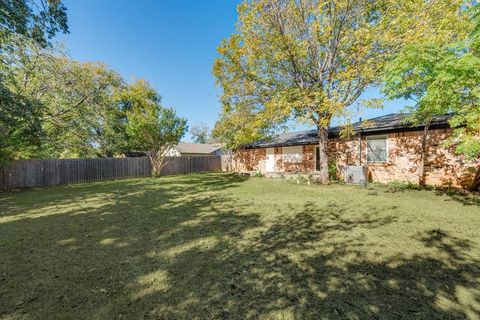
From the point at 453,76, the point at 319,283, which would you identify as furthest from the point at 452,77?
the point at 319,283

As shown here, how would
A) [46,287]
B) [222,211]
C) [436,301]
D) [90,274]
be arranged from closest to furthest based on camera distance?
[436,301], [46,287], [90,274], [222,211]

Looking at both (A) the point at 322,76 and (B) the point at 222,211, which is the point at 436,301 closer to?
(B) the point at 222,211

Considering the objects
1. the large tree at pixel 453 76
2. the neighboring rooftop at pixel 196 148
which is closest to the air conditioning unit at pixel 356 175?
the large tree at pixel 453 76

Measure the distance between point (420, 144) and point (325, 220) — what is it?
8306 millimetres

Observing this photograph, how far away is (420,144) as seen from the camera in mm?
10289

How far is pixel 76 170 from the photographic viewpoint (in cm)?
1498

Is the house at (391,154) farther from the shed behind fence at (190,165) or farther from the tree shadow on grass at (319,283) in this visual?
the shed behind fence at (190,165)

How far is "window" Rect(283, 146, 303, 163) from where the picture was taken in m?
16.0

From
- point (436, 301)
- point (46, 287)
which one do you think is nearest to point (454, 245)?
point (436, 301)

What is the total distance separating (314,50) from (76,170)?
1671cm

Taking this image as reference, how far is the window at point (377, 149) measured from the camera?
38.1 feet

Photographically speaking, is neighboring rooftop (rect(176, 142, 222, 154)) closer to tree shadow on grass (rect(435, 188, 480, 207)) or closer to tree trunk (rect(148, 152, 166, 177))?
tree trunk (rect(148, 152, 166, 177))

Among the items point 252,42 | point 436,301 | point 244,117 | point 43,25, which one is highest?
point 252,42

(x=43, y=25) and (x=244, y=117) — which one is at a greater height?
(x=43, y=25)
